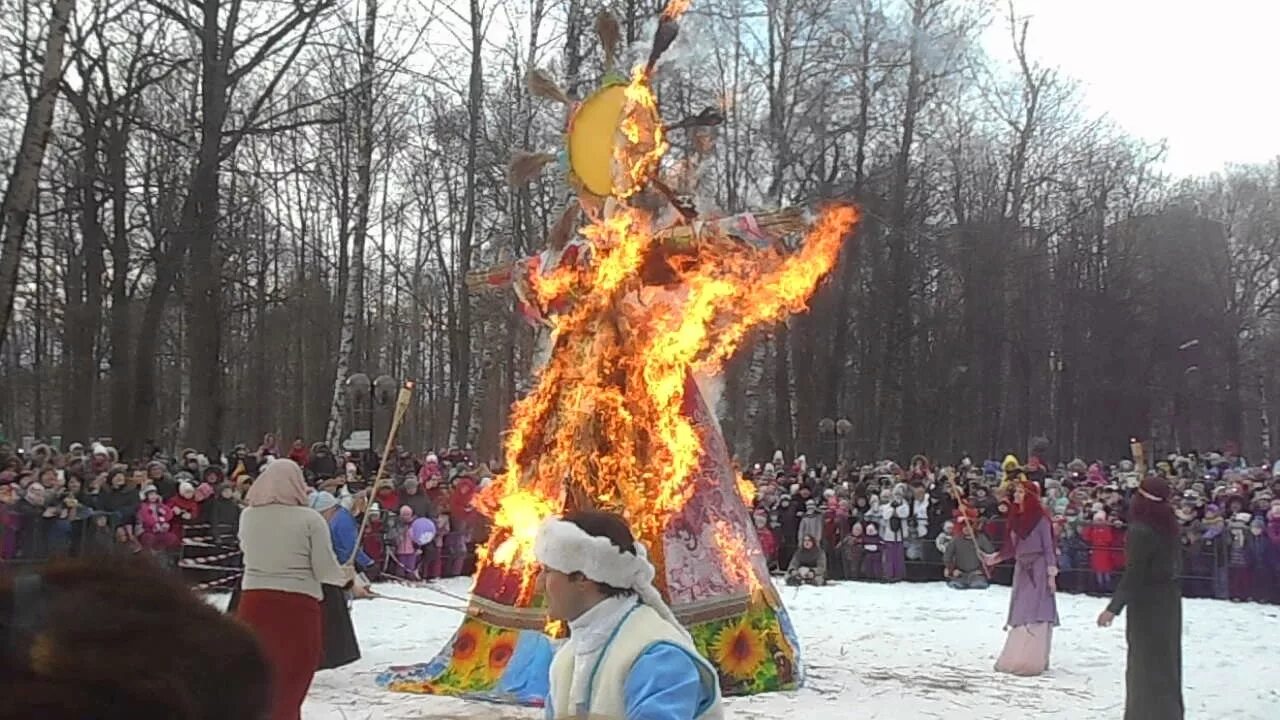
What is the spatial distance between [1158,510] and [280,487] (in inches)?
217

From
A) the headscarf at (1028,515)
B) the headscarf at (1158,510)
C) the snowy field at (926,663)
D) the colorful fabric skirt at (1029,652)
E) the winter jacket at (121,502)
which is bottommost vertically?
the snowy field at (926,663)

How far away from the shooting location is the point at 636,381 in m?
9.36

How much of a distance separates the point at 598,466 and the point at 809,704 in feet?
7.93

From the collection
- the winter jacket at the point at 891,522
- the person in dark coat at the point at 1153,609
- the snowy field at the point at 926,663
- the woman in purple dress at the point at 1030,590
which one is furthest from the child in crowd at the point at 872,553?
the person in dark coat at the point at 1153,609

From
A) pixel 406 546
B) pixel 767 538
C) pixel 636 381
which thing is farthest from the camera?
pixel 767 538

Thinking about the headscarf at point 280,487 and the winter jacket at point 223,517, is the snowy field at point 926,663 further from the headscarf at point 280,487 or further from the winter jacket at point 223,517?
the headscarf at point 280,487

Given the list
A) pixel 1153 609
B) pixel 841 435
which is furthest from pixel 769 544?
pixel 841 435

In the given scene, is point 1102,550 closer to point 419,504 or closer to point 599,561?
point 419,504

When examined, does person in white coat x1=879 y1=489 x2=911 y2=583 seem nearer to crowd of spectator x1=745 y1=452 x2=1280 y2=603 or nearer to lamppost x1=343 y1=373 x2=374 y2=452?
crowd of spectator x1=745 y1=452 x2=1280 y2=603

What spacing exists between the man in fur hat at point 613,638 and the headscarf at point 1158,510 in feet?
18.2

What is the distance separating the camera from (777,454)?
86.3ft

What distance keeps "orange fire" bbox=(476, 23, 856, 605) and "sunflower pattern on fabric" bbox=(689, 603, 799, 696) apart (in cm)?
35

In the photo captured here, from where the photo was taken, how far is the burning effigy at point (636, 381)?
919cm

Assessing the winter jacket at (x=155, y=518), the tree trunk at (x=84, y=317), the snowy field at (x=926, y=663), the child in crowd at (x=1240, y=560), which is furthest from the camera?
the tree trunk at (x=84, y=317)
